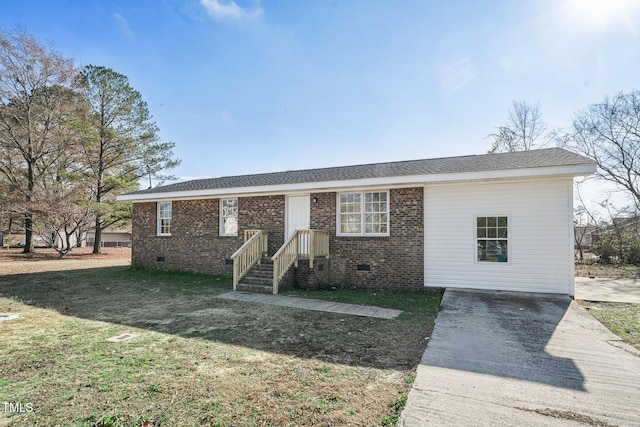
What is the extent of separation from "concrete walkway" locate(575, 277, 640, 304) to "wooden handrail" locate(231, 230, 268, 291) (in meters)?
8.77

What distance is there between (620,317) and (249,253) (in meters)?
8.88

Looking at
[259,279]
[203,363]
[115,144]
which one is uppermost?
[115,144]

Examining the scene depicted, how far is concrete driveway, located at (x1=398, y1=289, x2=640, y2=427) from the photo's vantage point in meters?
2.80

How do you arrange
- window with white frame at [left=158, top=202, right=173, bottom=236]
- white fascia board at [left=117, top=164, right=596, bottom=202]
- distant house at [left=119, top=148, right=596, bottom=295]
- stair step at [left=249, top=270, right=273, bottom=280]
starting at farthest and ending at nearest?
window with white frame at [left=158, top=202, right=173, bottom=236] → stair step at [left=249, top=270, right=273, bottom=280] → distant house at [left=119, top=148, right=596, bottom=295] → white fascia board at [left=117, top=164, right=596, bottom=202]

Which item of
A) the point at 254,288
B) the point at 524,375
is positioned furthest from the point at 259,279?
the point at 524,375

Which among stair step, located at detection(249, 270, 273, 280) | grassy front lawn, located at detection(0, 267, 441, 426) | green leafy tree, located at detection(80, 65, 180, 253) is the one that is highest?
green leafy tree, located at detection(80, 65, 180, 253)

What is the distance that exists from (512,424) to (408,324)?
323 centimetres

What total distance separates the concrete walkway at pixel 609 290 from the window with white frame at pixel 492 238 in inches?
80.9

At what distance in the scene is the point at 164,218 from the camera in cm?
1367

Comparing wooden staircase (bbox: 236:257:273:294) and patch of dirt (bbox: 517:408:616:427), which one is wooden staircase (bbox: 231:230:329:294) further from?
patch of dirt (bbox: 517:408:616:427)

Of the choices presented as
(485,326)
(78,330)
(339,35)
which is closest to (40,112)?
(339,35)

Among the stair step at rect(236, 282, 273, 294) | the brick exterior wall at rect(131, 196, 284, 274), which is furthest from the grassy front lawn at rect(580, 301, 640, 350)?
the brick exterior wall at rect(131, 196, 284, 274)

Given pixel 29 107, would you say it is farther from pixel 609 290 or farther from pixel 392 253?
pixel 609 290

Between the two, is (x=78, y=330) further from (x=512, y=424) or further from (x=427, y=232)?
(x=427, y=232)
